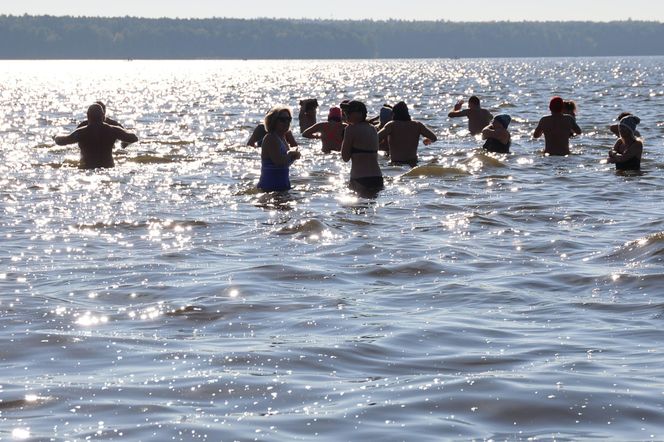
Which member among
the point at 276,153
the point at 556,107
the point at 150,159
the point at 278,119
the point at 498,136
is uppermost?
the point at 278,119

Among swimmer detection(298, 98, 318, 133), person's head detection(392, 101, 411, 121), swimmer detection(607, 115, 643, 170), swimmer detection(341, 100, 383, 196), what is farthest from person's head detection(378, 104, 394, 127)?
swimmer detection(341, 100, 383, 196)

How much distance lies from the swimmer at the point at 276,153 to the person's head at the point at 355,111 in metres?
0.75

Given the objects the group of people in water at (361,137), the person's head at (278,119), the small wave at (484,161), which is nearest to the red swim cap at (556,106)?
the group of people in water at (361,137)

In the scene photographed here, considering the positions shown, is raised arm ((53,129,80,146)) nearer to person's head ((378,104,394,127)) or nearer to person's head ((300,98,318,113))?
person's head ((378,104,394,127))

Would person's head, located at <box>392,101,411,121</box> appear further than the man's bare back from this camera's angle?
No

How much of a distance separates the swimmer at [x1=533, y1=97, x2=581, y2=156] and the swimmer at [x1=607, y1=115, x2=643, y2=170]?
1.64 metres

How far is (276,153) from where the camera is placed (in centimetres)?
1531

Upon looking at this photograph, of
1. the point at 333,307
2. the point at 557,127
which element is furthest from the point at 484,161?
the point at 333,307

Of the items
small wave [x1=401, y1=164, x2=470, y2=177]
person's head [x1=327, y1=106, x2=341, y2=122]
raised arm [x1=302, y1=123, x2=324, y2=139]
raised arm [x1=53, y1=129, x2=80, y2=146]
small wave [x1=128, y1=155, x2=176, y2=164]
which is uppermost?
person's head [x1=327, y1=106, x2=341, y2=122]

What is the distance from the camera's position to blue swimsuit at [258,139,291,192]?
1566 centimetres

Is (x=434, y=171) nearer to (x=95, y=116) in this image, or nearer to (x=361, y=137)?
(x=361, y=137)

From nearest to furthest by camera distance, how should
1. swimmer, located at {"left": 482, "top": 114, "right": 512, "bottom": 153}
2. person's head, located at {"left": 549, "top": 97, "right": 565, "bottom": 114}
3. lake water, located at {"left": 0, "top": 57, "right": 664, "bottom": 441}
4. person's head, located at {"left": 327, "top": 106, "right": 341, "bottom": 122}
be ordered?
1. lake water, located at {"left": 0, "top": 57, "right": 664, "bottom": 441}
2. person's head, located at {"left": 549, "top": 97, "right": 565, "bottom": 114}
3. person's head, located at {"left": 327, "top": 106, "right": 341, "bottom": 122}
4. swimmer, located at {"left": 482, "top": 114, "right": 512, "bottom": 153}

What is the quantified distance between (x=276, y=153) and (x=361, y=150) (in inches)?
45.2

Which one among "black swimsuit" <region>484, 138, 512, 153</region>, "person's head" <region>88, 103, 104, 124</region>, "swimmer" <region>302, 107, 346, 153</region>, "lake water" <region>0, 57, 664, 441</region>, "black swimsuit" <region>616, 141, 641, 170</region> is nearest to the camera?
"lake water" <region>0, 57, 664, 441</region>
